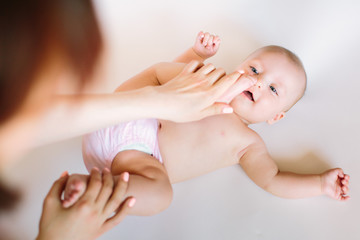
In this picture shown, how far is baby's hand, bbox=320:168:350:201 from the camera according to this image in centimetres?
109

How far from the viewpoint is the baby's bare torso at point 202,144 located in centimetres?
115

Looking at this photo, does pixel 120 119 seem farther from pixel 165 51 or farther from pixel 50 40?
pixel 165 51

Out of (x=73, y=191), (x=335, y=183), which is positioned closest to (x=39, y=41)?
(x=73, y=191)

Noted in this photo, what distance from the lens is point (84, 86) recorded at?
25.3 inches

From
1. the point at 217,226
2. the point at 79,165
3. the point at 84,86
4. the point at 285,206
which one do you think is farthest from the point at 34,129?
the point at 285,206

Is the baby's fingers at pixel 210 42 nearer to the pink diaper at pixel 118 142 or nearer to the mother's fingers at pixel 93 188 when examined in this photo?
the pink diaper at pixel 118 142

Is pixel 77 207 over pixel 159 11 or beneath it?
beneath

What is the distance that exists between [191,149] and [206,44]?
0.43 metres

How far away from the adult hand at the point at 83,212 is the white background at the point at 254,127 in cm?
35

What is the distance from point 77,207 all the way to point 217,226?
543 mm

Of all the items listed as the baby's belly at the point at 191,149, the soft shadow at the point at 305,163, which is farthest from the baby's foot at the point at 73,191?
the soft shadow at the point at 305,163

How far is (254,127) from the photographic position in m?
1.30

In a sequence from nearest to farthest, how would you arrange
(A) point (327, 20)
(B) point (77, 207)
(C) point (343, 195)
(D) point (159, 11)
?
1. (B) point (77, 207)
2. (C) point (343, 195)
3. (A) point (327, 20)
4. (D) point (159, 11)

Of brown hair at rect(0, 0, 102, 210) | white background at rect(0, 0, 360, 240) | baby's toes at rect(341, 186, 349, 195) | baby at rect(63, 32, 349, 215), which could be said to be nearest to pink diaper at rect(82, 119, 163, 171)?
baby at rect(63, 32, 349, 215)
